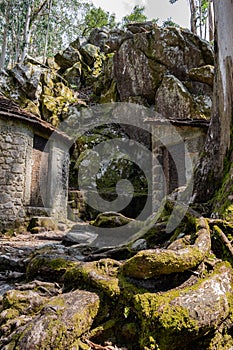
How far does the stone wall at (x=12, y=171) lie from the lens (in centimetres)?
912

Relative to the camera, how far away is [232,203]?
3.06 m

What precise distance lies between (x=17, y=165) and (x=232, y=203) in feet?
26.0

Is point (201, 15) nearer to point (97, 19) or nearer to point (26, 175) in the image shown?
point (97, 19)

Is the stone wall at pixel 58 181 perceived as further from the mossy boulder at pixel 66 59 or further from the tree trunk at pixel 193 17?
the tree trunk at pixel 193 17

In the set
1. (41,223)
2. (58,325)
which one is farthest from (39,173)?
(58,325)

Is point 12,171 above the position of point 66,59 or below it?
below

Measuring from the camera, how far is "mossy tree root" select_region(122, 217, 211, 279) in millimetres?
2160

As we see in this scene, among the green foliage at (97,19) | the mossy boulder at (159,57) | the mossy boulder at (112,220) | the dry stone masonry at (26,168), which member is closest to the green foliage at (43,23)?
the green foliage at (97,19)

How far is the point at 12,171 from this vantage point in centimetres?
939

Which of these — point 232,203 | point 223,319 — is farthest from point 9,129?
point 223,319

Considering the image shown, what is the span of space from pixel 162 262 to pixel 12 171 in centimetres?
820

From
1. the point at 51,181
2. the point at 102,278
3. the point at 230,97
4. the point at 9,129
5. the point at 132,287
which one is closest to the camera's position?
the point at 132,287

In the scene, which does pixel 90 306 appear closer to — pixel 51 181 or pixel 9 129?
pixel 9 129

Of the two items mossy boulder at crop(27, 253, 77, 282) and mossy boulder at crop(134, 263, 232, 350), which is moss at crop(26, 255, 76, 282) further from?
mossy boulder at crop(134, 263, 232, 350)
